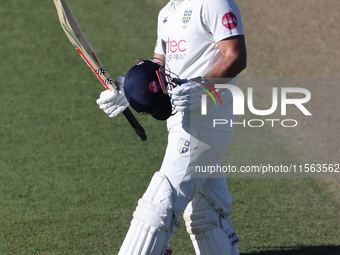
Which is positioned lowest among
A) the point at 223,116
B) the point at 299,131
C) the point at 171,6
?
the point at 299,131

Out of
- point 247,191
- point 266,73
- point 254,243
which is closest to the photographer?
point 254,243

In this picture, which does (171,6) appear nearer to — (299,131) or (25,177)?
(25,177)

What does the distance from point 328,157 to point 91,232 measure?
331 cm

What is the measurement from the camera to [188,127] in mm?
4484

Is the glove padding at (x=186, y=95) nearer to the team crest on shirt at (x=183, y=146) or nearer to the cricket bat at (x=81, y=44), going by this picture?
the team crest on shirt at (x=183, y=146)

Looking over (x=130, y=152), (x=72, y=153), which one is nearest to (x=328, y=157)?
(x=130, y=152)

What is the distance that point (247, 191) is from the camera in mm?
6984

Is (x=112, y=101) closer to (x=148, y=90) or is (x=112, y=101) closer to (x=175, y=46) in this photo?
(x=148, y=90)

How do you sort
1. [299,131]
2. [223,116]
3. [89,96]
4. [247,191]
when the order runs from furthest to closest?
[89,96] < [299,131] < [247,191] < [223,116]

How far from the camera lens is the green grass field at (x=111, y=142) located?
598 cm

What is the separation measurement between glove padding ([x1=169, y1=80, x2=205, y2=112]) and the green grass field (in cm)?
174

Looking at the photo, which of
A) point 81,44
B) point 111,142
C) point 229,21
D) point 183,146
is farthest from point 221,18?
point 111,142

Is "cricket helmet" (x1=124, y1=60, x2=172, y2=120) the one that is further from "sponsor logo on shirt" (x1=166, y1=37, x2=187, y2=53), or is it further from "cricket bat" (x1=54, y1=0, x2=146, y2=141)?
"cricket bat" (x1=54, y1=0, x2=146, y2=141)

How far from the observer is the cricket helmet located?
170 inches
